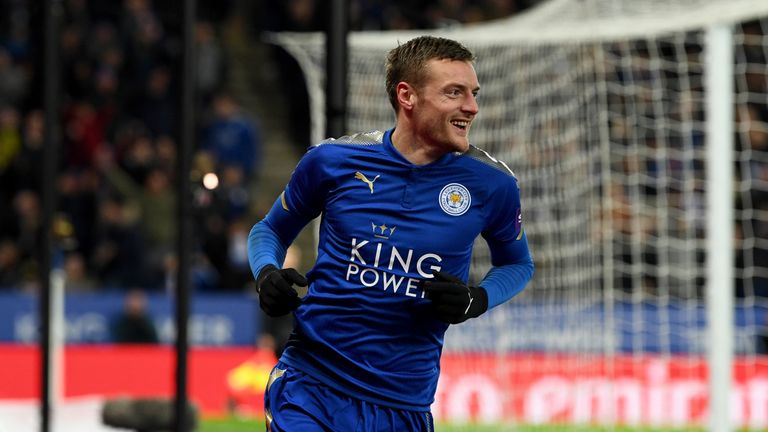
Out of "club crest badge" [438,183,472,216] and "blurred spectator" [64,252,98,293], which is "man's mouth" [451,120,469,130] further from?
"blurred spectator" [64,252,98,293]

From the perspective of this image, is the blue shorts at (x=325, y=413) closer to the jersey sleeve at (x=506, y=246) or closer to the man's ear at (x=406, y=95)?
the jersey sleeve at (x=506, y=246)

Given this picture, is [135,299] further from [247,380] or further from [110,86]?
[110,86]

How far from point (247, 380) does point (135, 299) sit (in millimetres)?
1802

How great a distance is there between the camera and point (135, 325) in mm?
13852

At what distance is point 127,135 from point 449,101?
532 inches

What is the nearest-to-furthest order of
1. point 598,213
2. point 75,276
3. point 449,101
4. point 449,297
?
point 449,297, point 449,101, point 598,213, point 75,276

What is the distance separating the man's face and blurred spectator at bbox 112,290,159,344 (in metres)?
10.3

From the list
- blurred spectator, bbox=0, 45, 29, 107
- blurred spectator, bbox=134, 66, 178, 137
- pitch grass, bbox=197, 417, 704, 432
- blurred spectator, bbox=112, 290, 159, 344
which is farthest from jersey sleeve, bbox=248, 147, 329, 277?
blurred spectator, bbox=0, 45, 29, 107

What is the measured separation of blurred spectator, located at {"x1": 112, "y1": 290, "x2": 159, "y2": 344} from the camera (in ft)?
45.4

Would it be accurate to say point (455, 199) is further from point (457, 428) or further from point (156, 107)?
point (156, 107)

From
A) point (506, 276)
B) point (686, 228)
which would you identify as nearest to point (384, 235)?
point (506, 276)

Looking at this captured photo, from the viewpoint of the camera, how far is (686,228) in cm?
1216

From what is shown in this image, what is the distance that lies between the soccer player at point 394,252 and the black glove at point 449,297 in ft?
0.19

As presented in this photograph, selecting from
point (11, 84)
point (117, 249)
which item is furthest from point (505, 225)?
point (11, 84)
